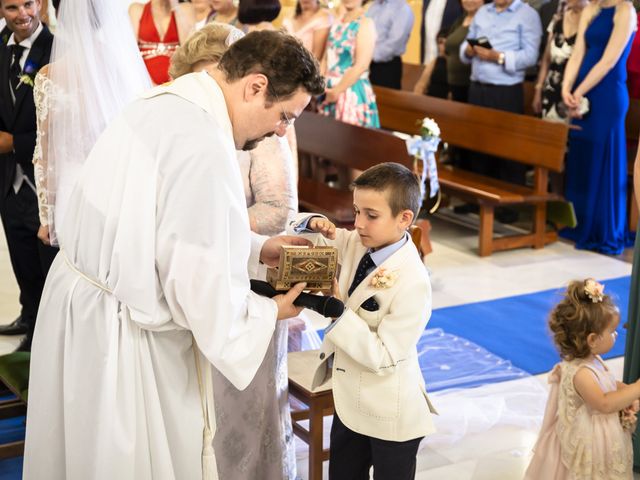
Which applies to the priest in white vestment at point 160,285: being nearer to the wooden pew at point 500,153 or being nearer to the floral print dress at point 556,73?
the wooden pew at point 500,153

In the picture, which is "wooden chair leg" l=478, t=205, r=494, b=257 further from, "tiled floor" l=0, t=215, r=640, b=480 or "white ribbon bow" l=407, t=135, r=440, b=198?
"white ribbon bow" l=407, t=135, r=440, b=198

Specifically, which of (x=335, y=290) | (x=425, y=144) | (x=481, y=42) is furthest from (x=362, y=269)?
(x=481, y=42)

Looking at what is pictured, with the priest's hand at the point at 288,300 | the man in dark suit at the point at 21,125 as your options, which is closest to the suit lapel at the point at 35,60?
the man in dark suit at the point at 21,125

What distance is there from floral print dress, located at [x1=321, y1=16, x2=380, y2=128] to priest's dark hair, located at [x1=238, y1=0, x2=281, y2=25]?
1573 millimetres

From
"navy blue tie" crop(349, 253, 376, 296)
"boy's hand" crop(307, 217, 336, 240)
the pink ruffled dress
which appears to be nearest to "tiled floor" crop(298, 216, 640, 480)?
the pink ruffled dress

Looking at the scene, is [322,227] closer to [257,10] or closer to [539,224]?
[257,10]

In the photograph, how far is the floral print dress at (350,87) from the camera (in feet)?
25.6

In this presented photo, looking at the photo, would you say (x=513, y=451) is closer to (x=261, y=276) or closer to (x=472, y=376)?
(x=472, y=376)

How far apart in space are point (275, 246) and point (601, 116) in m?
5.33

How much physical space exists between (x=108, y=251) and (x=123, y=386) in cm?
36

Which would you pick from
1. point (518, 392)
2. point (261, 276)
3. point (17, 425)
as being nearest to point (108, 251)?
point (261, 276)

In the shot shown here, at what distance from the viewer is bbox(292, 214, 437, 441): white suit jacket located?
2.85 m

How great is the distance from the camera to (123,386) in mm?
2520

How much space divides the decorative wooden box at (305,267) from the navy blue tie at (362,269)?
0.35 meters
